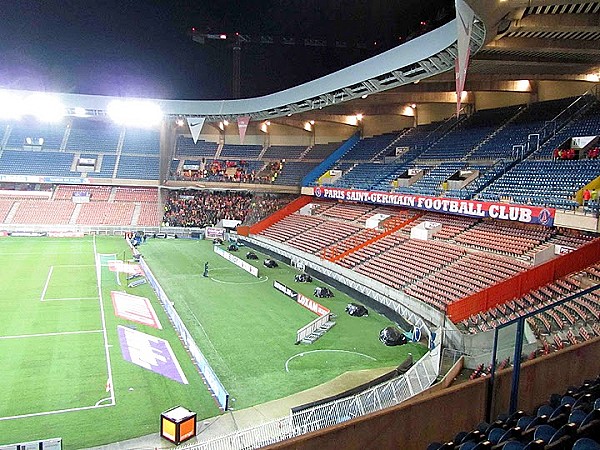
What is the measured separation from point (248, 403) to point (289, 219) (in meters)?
31.8

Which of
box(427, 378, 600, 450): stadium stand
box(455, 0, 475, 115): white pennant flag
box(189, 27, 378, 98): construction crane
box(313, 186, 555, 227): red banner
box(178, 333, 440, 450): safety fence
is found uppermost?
box(189, 27, 378, 98): construction crane

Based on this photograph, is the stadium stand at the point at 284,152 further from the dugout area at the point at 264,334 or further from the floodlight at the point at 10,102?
the floodlight at the point at 10,102

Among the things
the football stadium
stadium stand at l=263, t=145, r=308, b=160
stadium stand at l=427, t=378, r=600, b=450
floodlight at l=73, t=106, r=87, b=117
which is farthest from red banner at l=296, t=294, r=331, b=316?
floodlight at l=73, t=106, r=87, b=117

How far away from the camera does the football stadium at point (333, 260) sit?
10438 millimetres

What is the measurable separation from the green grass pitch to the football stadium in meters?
0.11

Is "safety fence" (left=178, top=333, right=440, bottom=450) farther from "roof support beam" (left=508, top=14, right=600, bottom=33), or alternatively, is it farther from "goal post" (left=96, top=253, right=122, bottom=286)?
"goal post" (left=96, top=253, right=122, bottom=286)

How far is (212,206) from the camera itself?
52.5 metres

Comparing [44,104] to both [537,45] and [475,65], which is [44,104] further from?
[537,45]

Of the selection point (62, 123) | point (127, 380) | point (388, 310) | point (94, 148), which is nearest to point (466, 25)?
point (388, 310)

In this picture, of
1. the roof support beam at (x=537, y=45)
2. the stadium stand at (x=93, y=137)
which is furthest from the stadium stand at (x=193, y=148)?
the roof support beam at (x=537, y=45)

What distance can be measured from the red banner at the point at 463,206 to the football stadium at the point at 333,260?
0.44 feet

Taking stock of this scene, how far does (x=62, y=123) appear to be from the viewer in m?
55.4

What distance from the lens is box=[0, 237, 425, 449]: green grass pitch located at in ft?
42.6

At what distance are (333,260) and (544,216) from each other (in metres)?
13.6
